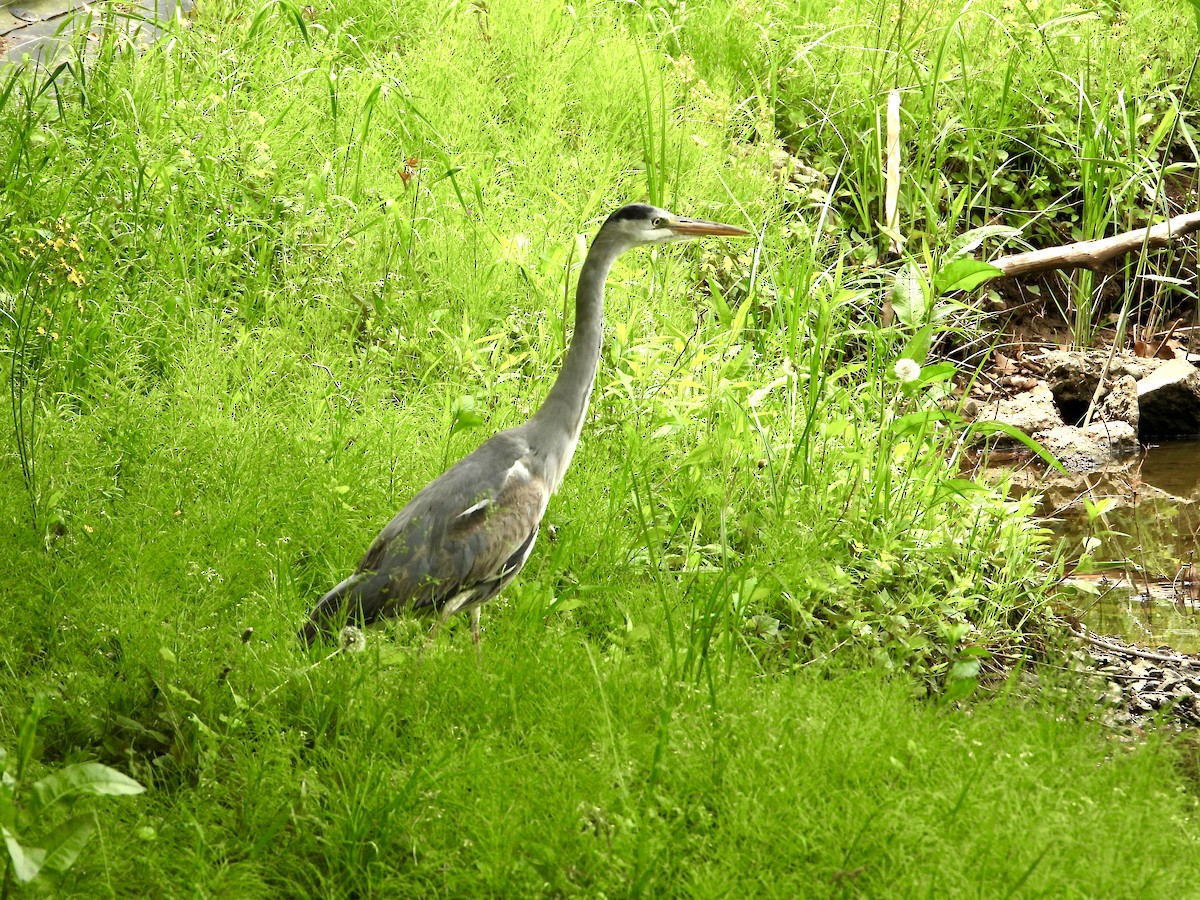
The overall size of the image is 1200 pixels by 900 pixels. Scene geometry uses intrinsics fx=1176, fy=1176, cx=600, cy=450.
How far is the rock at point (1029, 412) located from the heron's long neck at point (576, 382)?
106 inches

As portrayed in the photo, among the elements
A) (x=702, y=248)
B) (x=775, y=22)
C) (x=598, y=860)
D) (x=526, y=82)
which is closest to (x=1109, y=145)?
(x=775, y=22)

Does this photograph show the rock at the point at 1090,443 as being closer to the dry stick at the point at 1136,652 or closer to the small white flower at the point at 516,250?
the dry stick at the point at 1136,652

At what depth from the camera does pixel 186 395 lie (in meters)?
4.17

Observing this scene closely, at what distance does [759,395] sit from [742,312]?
454mm

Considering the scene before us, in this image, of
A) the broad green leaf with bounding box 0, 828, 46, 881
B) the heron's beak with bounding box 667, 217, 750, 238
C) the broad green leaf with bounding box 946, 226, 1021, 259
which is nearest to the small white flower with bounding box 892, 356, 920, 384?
the broad green leaf with bounding box 946, 226, 1021, 259

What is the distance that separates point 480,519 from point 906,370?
1.50 metres

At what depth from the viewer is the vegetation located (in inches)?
106

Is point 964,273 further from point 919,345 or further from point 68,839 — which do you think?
point 68,839

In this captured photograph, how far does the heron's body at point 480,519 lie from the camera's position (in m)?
3.35

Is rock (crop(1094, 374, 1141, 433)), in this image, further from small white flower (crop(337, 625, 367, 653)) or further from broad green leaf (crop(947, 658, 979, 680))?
small white flower (crop(337, 625, 367, 653))

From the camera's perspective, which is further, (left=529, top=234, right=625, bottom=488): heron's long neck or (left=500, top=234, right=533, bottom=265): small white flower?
(left=500, top=234, right=533, bottom=265): small white flower

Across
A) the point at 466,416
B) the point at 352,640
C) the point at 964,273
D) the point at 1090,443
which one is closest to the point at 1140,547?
the point at 1090,443

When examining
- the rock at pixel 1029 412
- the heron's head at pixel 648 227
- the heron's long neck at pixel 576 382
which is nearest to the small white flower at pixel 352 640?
the heron's long neck at pixel 576 382

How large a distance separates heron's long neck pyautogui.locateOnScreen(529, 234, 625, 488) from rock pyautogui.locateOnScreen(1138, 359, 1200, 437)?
3.48 meters
